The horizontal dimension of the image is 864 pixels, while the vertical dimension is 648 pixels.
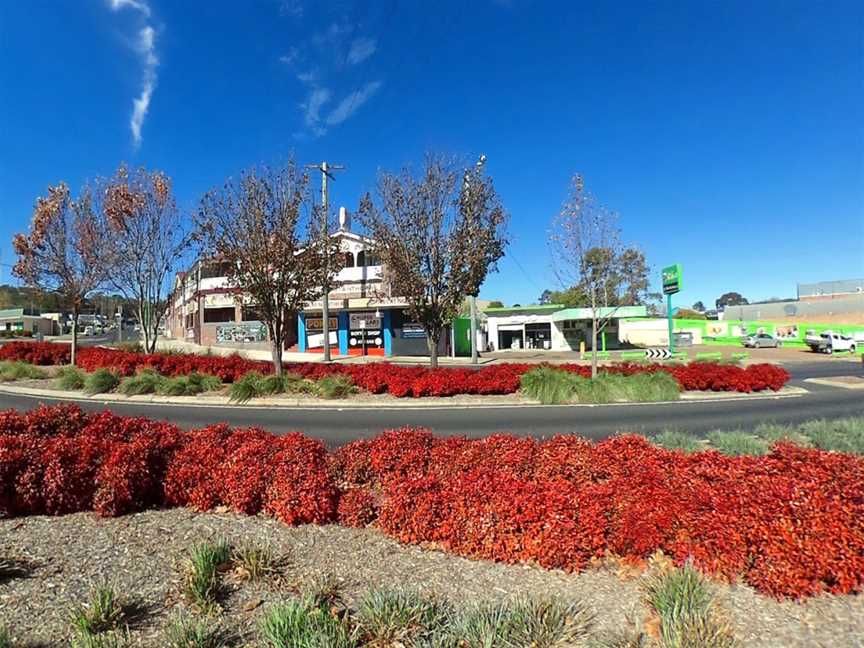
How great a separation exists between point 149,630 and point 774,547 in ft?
13.3

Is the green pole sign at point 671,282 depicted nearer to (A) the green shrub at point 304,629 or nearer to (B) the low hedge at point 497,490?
(B) the low hedge at point 497,490

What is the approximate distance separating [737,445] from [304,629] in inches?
246

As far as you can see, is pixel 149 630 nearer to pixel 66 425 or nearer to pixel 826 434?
pixel 66 425

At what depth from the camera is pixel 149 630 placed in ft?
8.73

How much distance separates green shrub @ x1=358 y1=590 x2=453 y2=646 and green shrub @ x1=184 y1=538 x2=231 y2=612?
40.1 inches

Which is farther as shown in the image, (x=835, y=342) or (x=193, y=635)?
(x=835, y=342)

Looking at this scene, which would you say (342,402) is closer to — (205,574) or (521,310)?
(205,574)

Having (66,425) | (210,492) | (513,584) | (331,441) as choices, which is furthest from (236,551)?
(331,441)

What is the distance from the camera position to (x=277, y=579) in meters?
3.20

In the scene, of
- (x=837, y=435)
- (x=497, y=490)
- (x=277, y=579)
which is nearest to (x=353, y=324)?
(x=837, y=435)

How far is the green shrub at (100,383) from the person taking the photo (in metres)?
14.1

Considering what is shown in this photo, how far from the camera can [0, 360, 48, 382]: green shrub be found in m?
16.8

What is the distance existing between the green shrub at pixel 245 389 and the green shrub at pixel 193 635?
10817 mm

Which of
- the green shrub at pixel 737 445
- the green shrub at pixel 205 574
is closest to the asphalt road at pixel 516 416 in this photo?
the green shrub at pixel 737 445
